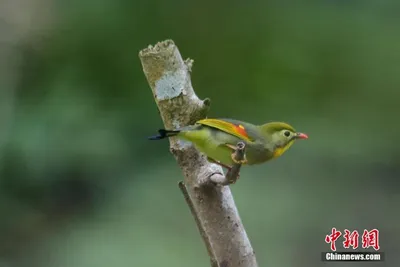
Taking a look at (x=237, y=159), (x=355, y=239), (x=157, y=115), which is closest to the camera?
(x=237, y=159)

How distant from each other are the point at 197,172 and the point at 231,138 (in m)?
0.06

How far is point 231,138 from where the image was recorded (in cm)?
59

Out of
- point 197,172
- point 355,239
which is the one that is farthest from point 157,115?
point 197,172

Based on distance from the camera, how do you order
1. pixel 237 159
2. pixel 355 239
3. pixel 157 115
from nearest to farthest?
pixel 237 159
pixel 355 239
pixel 157 115

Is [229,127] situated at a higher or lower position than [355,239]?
higher

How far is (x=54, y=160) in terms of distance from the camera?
4.97 ft

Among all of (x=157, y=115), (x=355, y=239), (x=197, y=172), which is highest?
(x=157, y=115)

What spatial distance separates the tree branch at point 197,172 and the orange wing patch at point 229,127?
1.4 inches

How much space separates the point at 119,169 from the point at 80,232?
18cm

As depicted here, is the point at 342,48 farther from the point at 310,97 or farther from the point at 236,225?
the point at 236,225

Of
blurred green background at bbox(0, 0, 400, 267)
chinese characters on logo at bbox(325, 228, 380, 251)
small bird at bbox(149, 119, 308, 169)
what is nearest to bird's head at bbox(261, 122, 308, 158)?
small bird at bbox(149, 119, 308, 169)

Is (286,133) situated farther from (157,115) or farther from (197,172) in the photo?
(157,115)

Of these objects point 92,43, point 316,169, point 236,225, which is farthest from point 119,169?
point 236,225

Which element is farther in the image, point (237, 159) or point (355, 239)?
point (355, 239)
